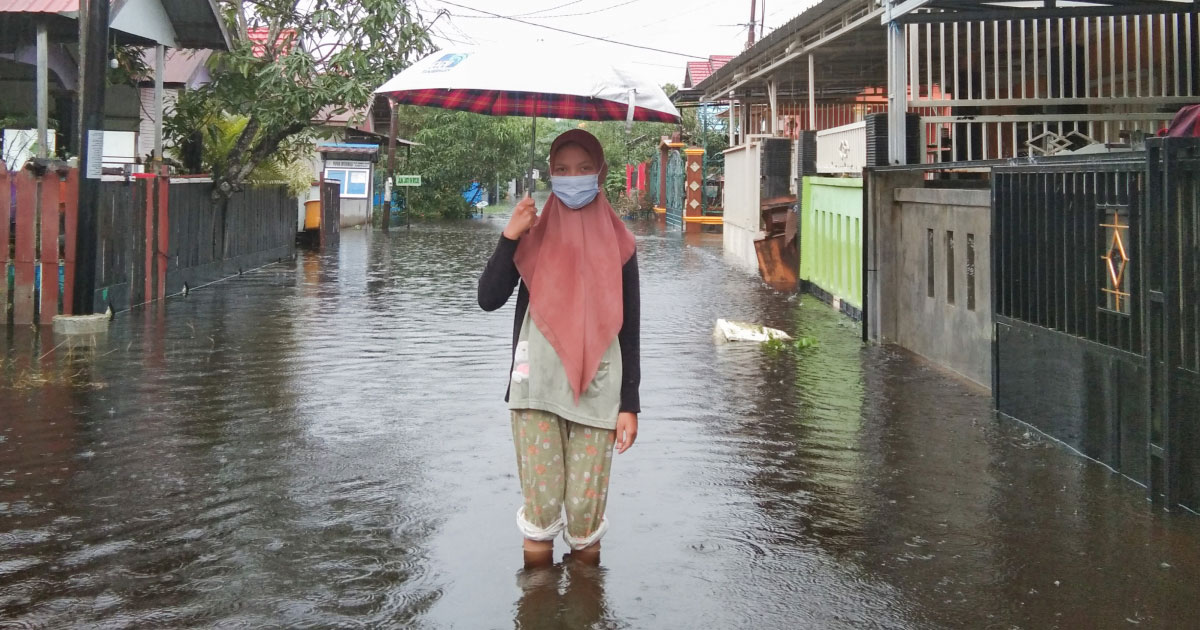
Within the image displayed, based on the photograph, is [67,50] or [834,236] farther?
[67,50]

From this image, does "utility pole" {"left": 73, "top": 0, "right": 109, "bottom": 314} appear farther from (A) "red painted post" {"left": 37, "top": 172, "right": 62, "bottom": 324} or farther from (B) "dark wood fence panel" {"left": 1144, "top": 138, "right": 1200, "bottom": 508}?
(B) "dark wood fence panel" {"left": 1144, "top": 138, "right": 1200, "bottom": 508}

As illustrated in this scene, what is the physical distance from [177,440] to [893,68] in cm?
669

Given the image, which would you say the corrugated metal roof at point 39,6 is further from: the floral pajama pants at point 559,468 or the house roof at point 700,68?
the house roof at point 700,68

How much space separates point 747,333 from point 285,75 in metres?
7.59

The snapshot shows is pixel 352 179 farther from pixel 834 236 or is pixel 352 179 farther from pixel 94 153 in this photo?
pixel 94 153

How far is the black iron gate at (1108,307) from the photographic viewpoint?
5.49 meters

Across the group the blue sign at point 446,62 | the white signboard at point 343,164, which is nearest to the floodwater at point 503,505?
the blue sign at point 446,62

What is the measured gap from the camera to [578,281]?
4410mm

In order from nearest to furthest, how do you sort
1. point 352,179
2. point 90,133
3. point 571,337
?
1. point 571,337
2. point 90,133
3. point 352,179

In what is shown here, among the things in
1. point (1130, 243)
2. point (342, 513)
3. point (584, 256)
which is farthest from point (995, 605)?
point (342, 513)

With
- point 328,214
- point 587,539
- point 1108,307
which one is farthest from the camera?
point 328,214

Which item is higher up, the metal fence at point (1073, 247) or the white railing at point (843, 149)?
the white railing at point (843, 149)

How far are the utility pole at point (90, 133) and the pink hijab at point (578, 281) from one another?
7943mm

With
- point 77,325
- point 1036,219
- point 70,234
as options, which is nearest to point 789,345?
point 1036,219
